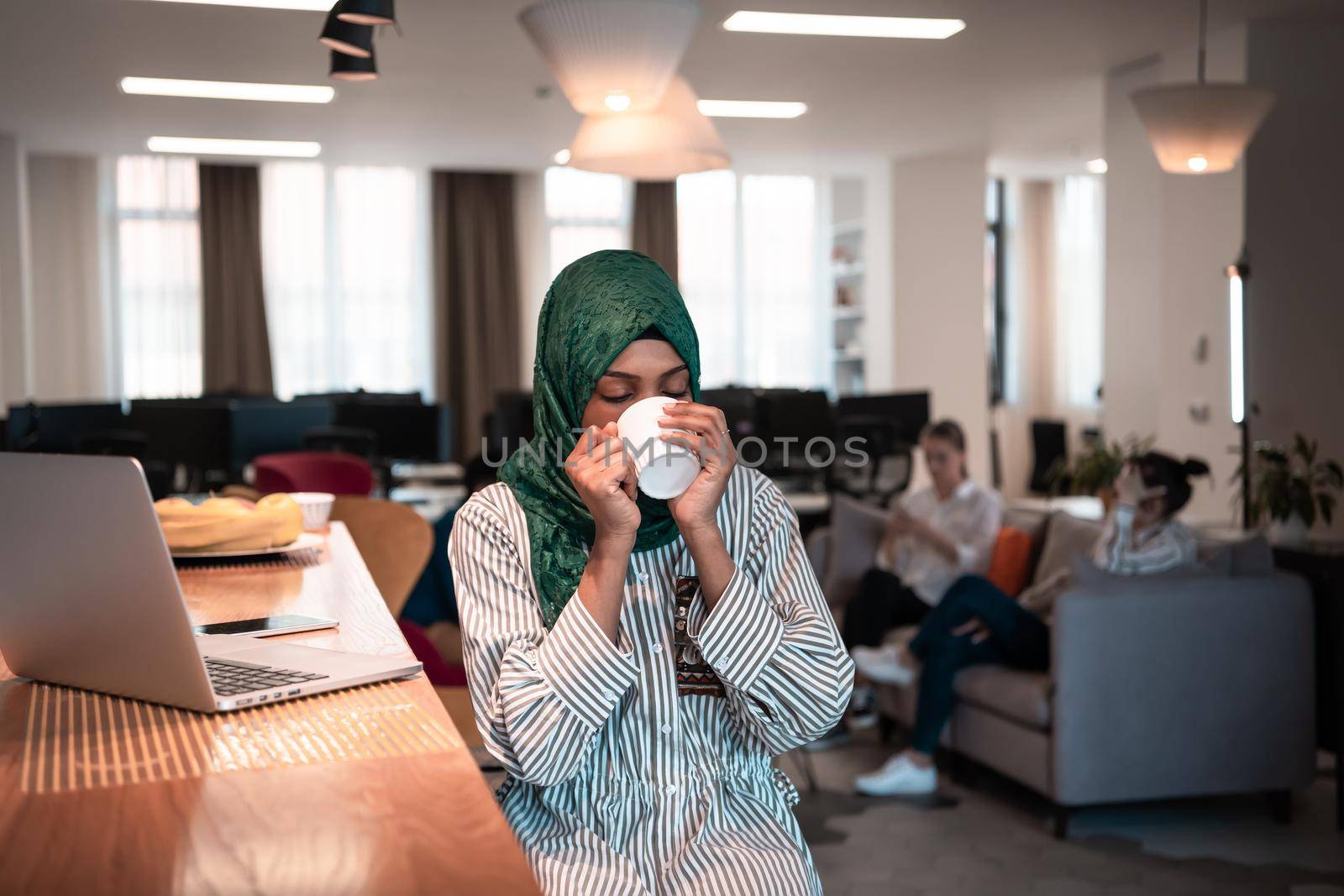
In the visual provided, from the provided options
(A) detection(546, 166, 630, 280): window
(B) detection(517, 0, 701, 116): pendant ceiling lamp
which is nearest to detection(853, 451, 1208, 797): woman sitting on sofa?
(B) detection(517, 0, 701, 116): pendant ceiling lamp

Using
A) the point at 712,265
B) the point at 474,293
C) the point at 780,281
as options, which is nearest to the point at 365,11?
the point at 474,293

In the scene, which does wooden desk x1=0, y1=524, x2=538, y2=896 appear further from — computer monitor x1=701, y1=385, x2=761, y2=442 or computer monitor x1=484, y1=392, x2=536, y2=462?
computer monitor x1=701, y1=385, x2=761, y2=442

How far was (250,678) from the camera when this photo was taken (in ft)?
3.82

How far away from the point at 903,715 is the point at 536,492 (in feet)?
10.1

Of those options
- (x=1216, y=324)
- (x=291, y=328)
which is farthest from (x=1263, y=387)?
(x=291, y=328)

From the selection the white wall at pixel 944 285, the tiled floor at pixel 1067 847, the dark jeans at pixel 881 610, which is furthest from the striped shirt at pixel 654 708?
the white wall at pixel 944 285

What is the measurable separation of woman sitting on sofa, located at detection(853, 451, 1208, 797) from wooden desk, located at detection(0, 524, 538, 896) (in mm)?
2971

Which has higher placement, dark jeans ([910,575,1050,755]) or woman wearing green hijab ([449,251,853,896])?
woman wearing green hijab ([449,251,853,896])

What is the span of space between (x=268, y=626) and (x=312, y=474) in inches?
66.3

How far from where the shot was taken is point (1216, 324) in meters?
5.98

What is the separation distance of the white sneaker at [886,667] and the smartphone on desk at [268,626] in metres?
2.94

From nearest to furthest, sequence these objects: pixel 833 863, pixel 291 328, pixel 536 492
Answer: pixel 536 492
pixel 833 863
pixel 291 328

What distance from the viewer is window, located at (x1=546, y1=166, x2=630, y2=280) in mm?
10945

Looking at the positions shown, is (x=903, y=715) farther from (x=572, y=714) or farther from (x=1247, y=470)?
(x=572, y=714)
